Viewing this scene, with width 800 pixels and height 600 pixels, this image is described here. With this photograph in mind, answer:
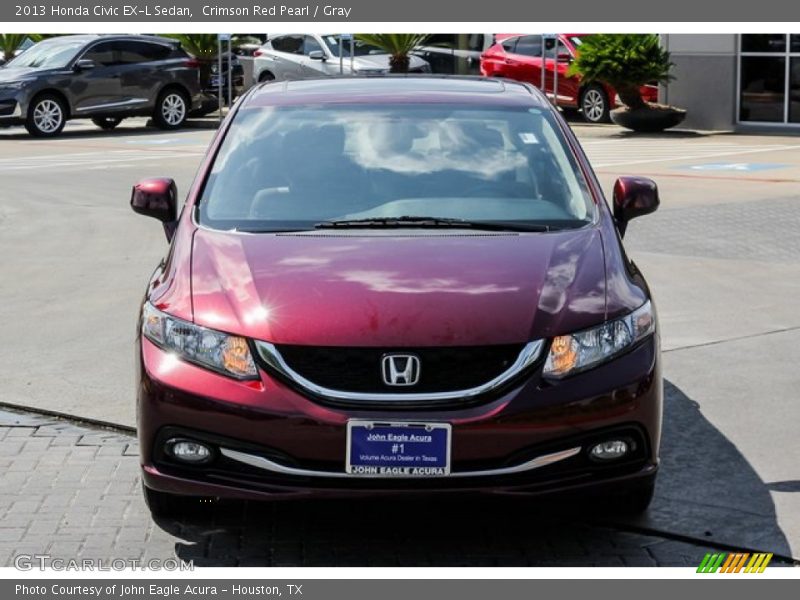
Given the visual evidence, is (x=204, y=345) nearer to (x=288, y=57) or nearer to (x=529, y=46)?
A: (x=529, y=46)

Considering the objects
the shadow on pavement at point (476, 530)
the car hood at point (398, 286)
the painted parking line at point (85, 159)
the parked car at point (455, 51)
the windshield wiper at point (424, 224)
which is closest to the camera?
the car hood at point (398, 286)

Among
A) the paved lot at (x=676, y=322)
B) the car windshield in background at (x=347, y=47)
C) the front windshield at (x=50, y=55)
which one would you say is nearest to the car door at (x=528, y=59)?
the car windshield in background at (x=347, y=47)

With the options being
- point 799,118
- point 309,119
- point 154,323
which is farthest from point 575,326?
point 799,118

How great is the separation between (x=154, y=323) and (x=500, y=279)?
1.20m

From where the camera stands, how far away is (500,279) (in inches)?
209

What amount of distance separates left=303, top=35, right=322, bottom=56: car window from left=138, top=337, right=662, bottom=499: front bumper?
2728cm

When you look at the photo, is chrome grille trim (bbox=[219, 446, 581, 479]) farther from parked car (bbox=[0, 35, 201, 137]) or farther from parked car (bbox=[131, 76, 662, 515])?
parked car (bbox=[0, 35, 201, 137])

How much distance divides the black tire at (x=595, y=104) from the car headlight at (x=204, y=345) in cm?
2255

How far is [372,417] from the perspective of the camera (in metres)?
4.89

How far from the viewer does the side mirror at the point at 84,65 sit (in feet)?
84.5

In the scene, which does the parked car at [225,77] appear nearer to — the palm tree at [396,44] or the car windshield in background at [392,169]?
the palm tree at [396,44]

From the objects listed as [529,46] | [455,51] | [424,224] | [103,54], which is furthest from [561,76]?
[424,224]

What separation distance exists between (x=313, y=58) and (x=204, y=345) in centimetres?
2711

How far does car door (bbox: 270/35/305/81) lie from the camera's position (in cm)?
3197
